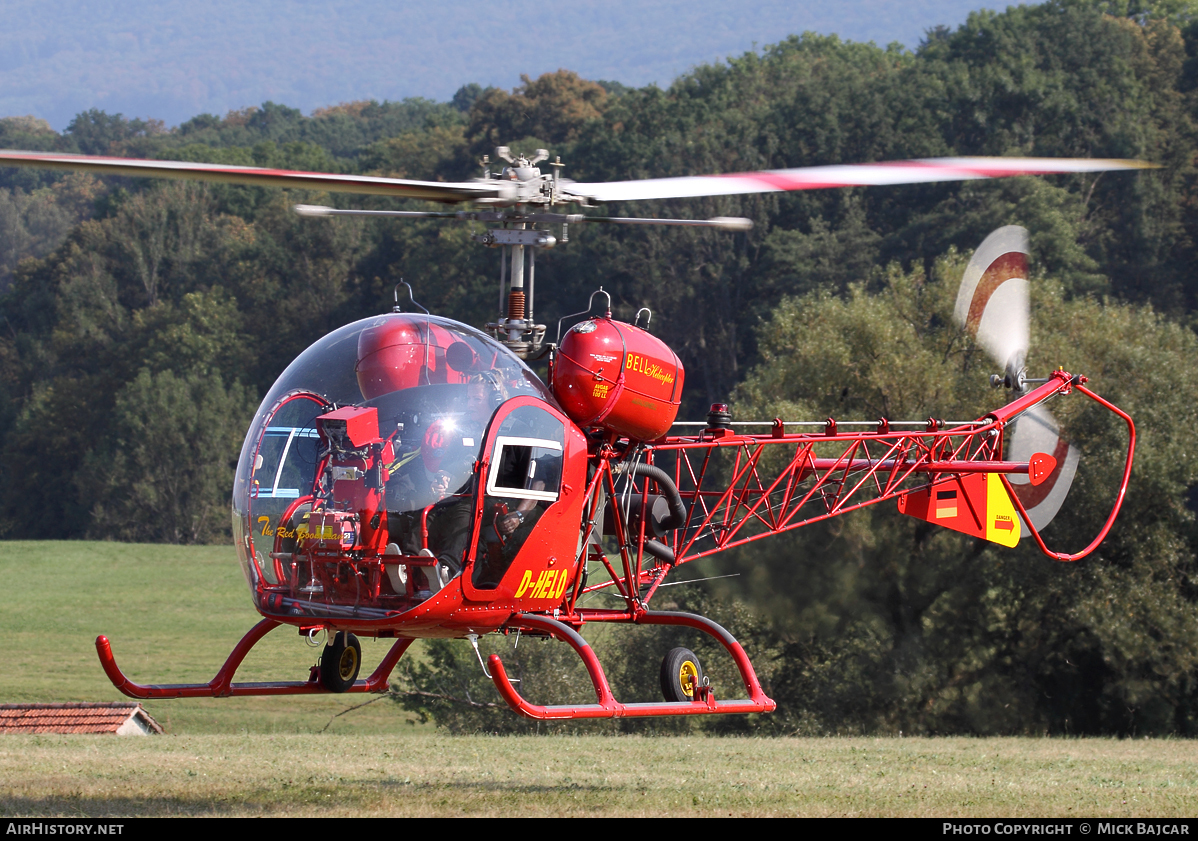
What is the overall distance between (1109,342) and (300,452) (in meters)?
22.7

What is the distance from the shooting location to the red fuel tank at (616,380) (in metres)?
9.17

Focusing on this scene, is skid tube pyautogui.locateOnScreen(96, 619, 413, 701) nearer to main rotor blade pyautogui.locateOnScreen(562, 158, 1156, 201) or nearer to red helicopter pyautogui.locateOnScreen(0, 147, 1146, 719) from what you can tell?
red helicopter pyautogui.locateOnScreen(0, 147, 1146, 719)

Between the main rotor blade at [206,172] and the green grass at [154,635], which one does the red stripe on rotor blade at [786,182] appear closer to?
the main rotor blade at [206,172]

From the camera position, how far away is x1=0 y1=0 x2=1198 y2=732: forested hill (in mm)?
26391

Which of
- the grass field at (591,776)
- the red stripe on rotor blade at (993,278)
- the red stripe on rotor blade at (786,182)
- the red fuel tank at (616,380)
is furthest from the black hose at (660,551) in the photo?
the red stripe on rotor blade at (993,278)

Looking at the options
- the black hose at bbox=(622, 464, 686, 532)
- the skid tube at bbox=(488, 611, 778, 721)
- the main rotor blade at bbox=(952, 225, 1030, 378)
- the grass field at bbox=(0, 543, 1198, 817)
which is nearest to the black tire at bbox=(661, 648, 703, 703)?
the skid tube at bbox=(488, 611, 778, 721)

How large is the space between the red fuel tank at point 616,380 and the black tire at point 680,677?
1.55 meters

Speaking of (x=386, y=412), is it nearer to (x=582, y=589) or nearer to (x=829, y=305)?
(x=582, y=589)

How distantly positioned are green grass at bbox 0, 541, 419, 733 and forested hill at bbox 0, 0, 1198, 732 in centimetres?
917

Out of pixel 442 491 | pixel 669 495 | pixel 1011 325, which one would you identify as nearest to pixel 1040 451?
pixel 1011 325

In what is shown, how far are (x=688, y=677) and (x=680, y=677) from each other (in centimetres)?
7

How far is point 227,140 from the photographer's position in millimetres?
115125

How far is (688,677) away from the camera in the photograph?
9.45 metres
